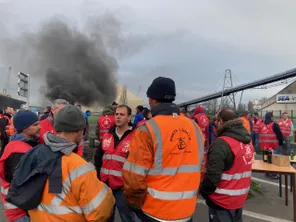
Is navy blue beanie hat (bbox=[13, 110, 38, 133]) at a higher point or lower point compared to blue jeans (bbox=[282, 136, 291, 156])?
higher

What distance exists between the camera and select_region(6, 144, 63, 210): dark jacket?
137 centimetres

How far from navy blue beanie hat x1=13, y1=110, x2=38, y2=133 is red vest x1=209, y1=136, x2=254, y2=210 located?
191 centimetres

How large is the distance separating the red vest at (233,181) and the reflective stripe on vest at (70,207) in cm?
144

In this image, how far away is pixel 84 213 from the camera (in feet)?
4.75

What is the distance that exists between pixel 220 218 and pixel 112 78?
85.6ft

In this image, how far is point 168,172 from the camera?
5.76ft

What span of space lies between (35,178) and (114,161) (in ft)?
4.61

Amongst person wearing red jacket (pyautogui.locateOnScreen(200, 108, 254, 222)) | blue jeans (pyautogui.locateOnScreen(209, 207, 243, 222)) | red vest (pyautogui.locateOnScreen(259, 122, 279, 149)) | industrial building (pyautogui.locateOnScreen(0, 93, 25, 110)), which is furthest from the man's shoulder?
industrial building (pyautogui.locateOnScreen(0, 93, 25, 110))

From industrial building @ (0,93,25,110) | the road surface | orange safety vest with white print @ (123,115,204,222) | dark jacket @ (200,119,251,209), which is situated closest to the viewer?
orange safety vest with white print @ (123,115,204,222)

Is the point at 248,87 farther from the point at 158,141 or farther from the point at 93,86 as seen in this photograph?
the point at 158,141

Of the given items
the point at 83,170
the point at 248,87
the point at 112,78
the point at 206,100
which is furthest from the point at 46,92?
the point at 83,170

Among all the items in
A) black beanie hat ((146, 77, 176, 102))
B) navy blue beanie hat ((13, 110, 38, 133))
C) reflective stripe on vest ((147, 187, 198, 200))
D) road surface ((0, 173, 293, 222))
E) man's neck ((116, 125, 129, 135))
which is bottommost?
road surface ((0, 173, 293, 222))

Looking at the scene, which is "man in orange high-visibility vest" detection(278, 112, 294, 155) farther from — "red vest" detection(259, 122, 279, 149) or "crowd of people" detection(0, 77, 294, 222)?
"crowd of people" detection(0, 77, 294, 222)

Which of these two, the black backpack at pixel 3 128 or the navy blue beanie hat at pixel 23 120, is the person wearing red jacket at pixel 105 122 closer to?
the black backpack at pixel 3 128
